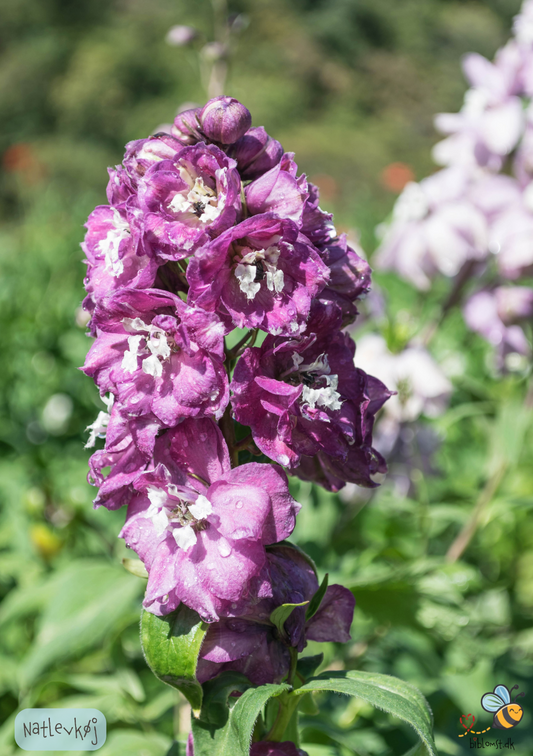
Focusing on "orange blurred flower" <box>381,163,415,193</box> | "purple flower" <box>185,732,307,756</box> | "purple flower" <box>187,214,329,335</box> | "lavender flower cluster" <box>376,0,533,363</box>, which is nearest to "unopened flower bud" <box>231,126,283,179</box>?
"purple flower" <box>187,214,329,335</box>

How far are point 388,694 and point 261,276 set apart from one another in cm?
45

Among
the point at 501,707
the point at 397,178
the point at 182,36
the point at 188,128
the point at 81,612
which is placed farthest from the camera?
the point at 397,178

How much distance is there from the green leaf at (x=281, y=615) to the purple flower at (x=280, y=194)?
0.40 metres

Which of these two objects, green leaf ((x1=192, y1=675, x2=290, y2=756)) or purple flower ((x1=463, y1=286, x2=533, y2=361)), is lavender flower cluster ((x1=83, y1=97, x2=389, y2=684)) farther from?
purple flower ((x1=463, y1=286, x2=533, y2=361))

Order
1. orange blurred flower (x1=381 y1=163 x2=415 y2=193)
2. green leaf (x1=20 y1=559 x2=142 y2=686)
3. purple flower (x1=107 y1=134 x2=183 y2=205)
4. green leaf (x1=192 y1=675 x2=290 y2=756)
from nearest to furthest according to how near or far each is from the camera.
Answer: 1. green leaf (x1=192 y1=675 x2=290 y2=756)
2. purple flower (x1=107 y1=134 x2=183 y2=205)
3. green leaf (x1=20 y1=559 x2=142 y2=686)
4. orange blurred flower (x1=381 y1=163 x2=415 y2=193)

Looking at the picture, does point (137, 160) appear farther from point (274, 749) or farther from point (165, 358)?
point (274, 749)

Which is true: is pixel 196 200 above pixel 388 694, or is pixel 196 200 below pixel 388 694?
above

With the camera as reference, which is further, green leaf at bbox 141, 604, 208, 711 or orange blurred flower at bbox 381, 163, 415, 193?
orange blurred flower at bbox 381, 163, 415, 193

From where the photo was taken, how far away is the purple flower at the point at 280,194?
71 cm

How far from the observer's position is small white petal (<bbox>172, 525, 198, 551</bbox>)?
677mm

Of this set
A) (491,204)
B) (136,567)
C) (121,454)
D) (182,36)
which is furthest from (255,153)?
(182,36)

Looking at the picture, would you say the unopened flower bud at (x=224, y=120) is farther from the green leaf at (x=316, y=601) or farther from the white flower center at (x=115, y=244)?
the green leaf at (x=316, y=601)

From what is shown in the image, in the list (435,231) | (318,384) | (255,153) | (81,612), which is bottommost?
(81,612)

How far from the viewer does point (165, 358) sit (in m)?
0.70
